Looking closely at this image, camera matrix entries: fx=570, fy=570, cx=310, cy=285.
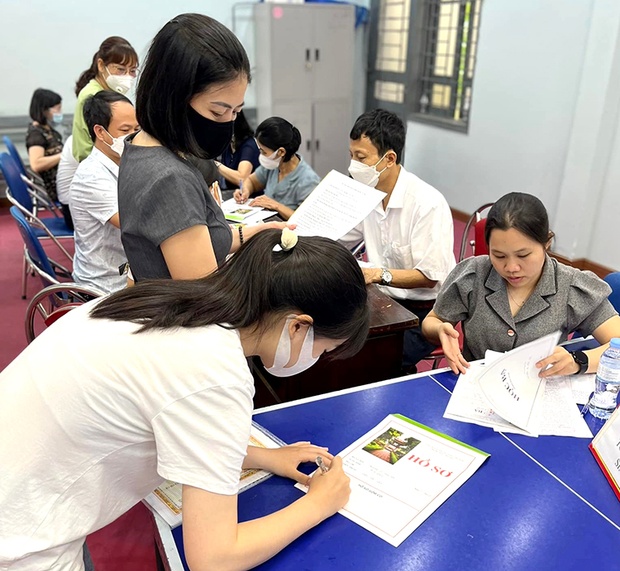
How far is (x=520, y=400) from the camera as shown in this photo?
132cm

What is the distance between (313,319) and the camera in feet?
2.98

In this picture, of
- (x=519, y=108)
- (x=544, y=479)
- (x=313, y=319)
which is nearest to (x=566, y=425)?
(x=544, y=479)

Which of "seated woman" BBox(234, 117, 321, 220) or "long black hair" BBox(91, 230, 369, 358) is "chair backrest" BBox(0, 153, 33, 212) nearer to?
"seated woman" BBox(234, 117, 321, 220)

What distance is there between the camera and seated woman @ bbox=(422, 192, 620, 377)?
57.4 inches

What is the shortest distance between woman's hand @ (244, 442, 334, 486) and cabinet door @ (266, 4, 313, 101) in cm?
496

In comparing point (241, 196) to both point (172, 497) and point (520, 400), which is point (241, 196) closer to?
point (520, 400)

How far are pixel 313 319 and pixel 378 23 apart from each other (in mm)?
5681

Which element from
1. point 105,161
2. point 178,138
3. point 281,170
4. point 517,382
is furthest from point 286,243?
point 281,170

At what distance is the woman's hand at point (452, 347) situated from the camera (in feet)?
4.88

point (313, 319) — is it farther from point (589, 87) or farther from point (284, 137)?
point (589, 87)

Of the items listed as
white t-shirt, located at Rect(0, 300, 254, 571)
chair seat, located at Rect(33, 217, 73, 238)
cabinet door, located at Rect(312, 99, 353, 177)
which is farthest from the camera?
cabinet door, located at Rect(312, 99, 353, 177)

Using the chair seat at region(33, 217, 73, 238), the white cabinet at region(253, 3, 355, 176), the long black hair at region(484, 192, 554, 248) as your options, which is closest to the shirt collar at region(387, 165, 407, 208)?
the long black hair at region(484, 192, 554, 248)

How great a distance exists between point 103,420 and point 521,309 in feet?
3.78

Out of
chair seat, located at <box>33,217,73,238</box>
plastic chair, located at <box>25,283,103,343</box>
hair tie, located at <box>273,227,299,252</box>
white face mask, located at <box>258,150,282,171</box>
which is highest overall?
hair tie, located at <box>273,227,299,252</box>
